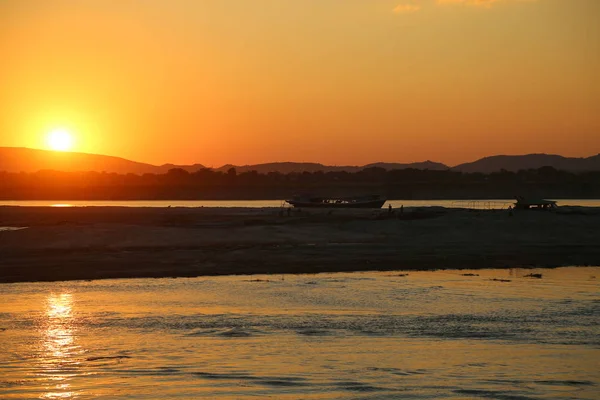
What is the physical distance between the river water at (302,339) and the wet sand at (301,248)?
5115 millimetres

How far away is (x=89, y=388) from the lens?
47.3 feet

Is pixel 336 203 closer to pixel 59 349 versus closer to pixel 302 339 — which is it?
pixel 302 339

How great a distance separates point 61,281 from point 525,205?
170 ft

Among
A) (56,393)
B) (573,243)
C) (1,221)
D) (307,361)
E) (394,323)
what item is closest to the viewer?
(56,393)

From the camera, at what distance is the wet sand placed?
34.9 m

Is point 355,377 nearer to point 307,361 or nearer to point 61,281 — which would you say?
point 307,361

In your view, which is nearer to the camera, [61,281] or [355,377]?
[355,377]

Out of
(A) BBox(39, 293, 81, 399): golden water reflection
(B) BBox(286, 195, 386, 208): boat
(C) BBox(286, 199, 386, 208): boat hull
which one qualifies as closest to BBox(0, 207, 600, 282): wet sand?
(A) BBox(39, 293, 81, 399): golden water reflection

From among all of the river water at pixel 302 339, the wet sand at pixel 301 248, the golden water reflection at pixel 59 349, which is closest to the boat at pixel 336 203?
the wet sand at pixel 301 248

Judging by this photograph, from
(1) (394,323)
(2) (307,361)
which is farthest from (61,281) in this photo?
(2) (307,361)

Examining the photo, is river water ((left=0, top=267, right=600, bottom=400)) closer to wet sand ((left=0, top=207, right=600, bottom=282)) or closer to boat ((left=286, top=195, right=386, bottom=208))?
wet sand ((left=0, top=207, right=600, bottom=282))

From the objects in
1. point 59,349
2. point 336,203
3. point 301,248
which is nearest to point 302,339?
point 59,349

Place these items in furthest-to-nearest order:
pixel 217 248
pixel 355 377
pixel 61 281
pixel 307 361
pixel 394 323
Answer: pixel 217 248 < pixel 61 281 < pixel 394 323 < pixel 307 361 < pixel 355 377

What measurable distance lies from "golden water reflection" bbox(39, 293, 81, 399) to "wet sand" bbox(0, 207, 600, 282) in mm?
8287
